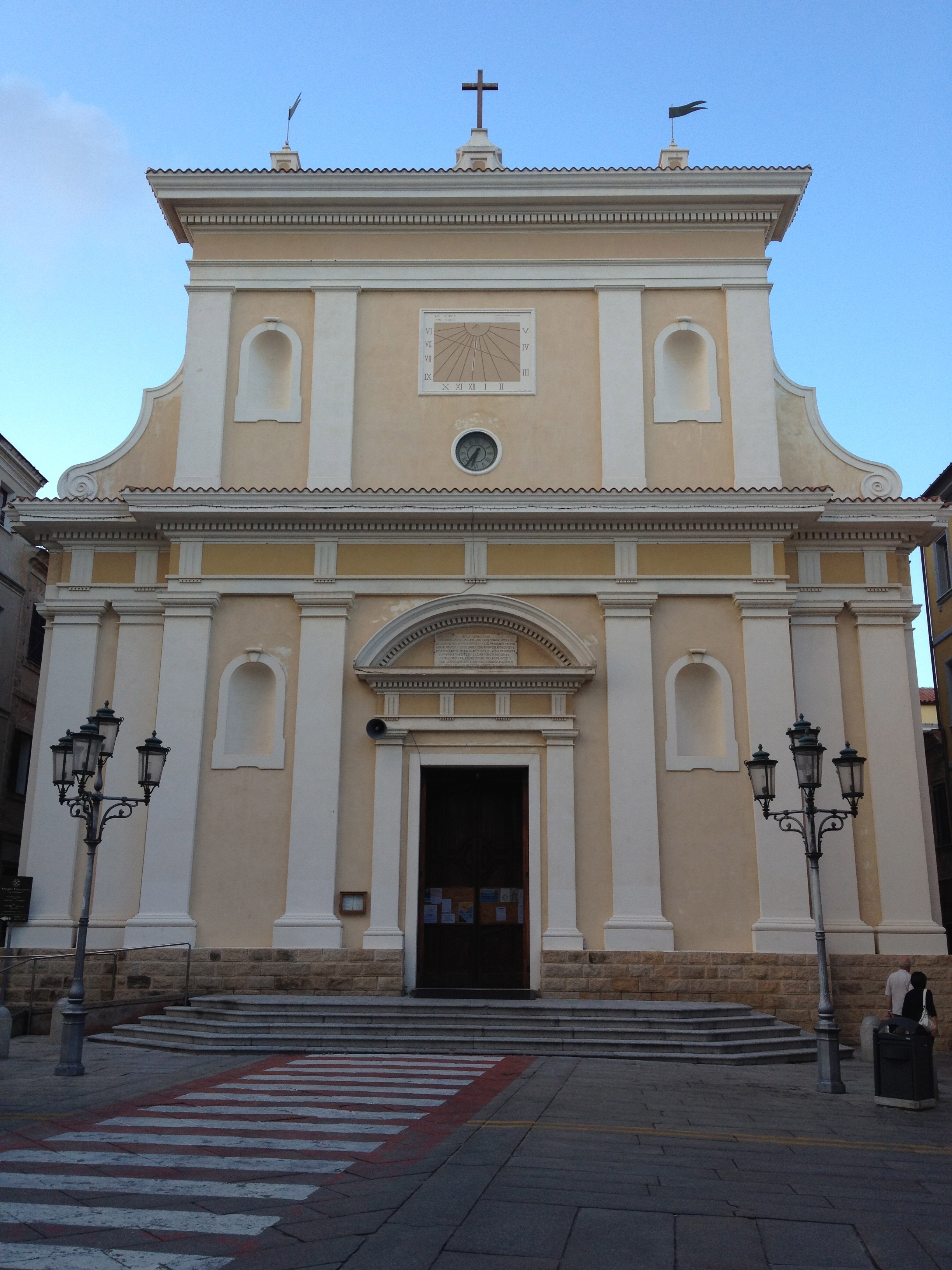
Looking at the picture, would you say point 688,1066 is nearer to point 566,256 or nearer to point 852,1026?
point 852,1026

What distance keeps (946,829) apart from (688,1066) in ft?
62.4

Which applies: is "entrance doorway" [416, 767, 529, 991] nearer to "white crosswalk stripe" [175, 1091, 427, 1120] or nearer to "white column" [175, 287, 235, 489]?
"white column" [175, 287, 235, 489]

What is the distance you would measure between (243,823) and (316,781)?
4.53 feet

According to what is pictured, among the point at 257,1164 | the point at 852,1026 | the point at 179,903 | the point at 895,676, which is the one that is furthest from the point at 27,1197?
the point at 895,676

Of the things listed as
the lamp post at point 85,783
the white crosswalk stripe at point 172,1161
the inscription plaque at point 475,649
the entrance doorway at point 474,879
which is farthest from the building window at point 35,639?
the white crosswalk stripe at point 172,1161

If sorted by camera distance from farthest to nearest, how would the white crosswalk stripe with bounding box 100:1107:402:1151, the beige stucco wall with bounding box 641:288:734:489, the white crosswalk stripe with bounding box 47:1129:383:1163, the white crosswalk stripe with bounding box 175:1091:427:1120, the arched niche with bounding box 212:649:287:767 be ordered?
the beige stucco wall with bounding box 641:288:734:489 < the arched niche with bounding box 212:649:287:767 < the white crosswalk stripe with bounding box 175:1091:427:1120 < the white crosswalk stripe with bounding box 100:1107:402:1151 < the white crosswalk stripe with bounding box 47:1129:383:1163

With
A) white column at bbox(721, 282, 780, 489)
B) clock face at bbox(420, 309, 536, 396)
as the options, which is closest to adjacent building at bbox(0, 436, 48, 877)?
clock face at bbox(420, 309, 536, 396)

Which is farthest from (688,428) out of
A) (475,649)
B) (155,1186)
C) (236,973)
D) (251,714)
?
(155,1186)

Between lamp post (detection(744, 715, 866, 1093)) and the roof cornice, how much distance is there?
11286 mm

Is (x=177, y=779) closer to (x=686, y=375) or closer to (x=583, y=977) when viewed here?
(x=583, y=977)

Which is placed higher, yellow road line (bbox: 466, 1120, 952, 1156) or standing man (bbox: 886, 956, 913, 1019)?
standing man (bbox: 886, 956, 913, 1019)

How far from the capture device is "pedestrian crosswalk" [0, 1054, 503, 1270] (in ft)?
20.8

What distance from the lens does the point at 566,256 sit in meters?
21.6

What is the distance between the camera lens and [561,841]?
18.8m
